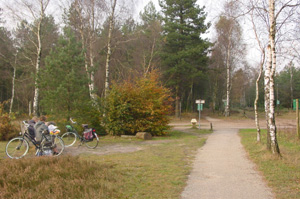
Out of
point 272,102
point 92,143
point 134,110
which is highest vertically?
point 272,102

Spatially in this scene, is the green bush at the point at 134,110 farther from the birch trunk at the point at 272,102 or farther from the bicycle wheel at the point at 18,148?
the birch trunk at the point at 272,102

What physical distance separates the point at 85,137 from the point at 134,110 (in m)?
6.18

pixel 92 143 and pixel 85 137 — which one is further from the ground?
pixel 85 137

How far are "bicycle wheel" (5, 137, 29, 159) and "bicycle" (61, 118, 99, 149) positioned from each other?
270cm

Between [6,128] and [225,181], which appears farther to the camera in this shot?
[6,128]

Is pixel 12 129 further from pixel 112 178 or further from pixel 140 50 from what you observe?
pixel 140 50

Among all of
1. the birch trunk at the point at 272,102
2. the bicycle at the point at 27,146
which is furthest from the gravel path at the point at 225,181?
the bicycle at the point at 27,146

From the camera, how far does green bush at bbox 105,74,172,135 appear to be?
Answer: 17.5m

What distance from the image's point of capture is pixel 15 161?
6289 mm

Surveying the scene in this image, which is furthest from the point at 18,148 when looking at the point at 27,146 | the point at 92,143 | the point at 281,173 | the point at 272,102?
the point at 272,102

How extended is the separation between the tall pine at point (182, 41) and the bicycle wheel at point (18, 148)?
29443 millimetres

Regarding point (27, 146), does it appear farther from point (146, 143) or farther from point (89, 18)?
point (89, 18)

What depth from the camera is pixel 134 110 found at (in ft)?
58.7

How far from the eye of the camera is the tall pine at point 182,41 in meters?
37.2
